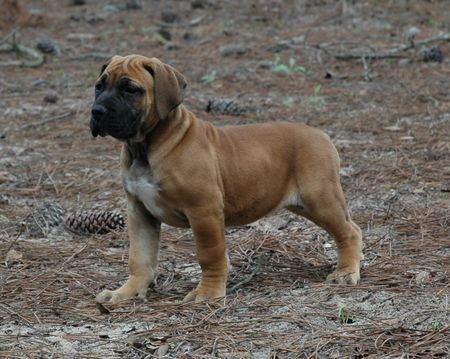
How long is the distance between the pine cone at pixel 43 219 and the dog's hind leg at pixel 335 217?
2.12 metres

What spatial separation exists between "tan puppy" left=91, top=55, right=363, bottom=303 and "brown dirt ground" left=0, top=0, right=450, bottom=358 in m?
0.22

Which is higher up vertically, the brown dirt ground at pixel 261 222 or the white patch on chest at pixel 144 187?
the white patch on chest at pixel 144 187

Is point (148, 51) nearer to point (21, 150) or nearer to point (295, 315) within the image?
point (21, 150)

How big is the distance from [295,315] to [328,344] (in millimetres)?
454

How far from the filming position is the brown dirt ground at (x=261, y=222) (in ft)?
15.0

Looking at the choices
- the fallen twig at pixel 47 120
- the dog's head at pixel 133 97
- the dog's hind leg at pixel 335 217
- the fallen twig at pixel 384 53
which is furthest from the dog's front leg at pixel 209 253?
the fallen twig at pixel 384 53

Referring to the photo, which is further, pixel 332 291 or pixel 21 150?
pixel 21 150

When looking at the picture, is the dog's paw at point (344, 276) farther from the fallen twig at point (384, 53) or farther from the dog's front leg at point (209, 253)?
the fallen twig at point (384, 53)

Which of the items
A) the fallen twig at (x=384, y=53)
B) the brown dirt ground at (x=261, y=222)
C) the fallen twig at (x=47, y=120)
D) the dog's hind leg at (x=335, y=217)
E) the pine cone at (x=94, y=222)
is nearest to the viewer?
the brown dirt ground at (x=261, y=222)

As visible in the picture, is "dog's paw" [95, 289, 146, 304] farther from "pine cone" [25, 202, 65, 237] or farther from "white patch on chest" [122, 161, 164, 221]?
"pine cone" [25, 202, 65, 237]

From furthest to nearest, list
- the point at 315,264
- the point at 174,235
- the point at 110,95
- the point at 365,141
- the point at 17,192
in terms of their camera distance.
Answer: the point at 365,141
the point at 17,192
the point at 174,235
the point at 315,264
the point at 110,95

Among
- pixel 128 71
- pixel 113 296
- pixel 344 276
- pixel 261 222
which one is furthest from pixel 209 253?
pixel 261 222

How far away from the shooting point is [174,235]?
6895 millimetres

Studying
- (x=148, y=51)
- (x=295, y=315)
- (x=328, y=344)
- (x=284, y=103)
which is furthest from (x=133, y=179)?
(x=148, y=51)
